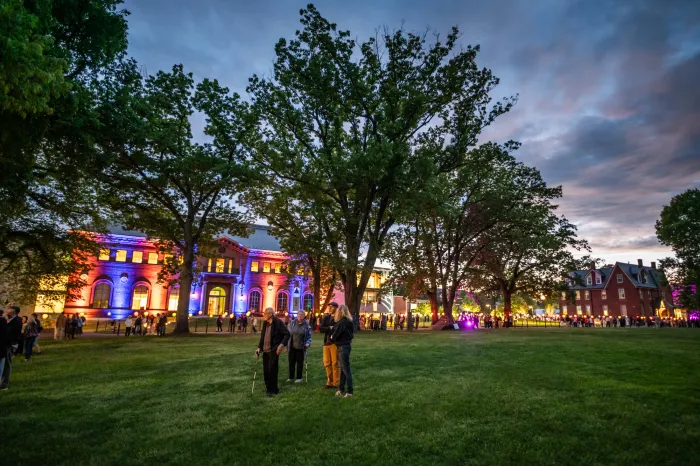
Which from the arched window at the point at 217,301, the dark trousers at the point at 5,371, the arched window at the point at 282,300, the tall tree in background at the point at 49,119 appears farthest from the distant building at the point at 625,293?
the dark trousers at the point at 5,371

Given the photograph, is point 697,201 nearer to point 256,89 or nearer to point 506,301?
point 506,301

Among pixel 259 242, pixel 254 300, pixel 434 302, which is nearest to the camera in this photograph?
pixel 434 302

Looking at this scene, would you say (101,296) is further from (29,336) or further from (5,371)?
(5,371)

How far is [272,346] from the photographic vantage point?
28.8 ft

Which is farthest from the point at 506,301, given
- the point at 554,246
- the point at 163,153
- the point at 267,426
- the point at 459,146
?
the point at 267,426

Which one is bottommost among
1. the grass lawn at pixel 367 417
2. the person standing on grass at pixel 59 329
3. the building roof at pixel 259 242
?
the person standing on grass at pixel 59 329

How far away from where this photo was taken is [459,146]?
27.1 meters

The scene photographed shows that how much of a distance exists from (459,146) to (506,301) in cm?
2624

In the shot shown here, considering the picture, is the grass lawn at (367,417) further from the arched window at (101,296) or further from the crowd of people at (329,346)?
the arched window at (101,296)

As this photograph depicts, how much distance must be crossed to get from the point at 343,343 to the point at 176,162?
61.4 ft

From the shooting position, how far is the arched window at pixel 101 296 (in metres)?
49.0

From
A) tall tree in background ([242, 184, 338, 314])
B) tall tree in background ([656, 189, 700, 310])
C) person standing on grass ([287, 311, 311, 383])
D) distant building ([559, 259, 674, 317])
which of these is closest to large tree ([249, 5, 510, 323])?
tall tree in background ([242, 184, 338, 314])

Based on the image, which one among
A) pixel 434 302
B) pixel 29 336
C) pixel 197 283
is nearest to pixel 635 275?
pixel 434 302

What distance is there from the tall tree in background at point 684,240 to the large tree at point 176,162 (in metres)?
45.6
